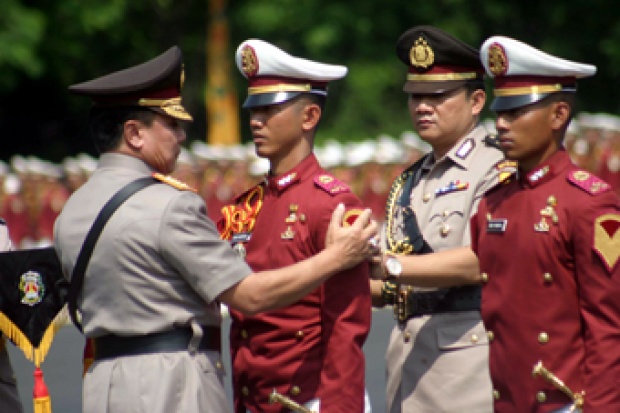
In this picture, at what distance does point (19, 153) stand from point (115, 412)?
101 ft

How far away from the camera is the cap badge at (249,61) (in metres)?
5.52

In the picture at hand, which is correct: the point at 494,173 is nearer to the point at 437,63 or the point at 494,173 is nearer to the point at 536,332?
the point at 437,63

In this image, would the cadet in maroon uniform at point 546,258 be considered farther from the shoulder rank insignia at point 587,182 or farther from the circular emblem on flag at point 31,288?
the circular emblem on flag at point 31,288

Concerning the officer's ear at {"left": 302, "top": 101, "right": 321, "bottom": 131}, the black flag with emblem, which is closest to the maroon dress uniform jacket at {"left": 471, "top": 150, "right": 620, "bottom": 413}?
the officer's ear at {"left": 302, "top": 101, "right": 321, "bottom": 131}

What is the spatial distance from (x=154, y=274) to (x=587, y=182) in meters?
1.53

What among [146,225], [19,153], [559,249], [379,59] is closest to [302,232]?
[146,225]

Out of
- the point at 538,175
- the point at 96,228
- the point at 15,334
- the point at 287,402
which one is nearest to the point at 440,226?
the point at 538,175

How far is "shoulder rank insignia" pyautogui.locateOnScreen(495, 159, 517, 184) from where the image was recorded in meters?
5.17

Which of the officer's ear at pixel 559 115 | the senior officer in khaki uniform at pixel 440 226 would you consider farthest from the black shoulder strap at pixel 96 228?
the officer's ear at pixel 559 115

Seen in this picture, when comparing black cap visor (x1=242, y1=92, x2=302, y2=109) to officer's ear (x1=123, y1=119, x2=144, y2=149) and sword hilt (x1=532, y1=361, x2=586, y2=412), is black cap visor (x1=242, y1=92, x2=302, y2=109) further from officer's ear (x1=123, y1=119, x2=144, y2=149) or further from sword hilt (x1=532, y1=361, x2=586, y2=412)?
sword hilt (x1=532, y1=361, x2=586, y2=412)

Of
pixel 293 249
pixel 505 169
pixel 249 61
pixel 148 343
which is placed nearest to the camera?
pixel 148 343

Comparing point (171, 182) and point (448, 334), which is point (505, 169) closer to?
point (448, 334)

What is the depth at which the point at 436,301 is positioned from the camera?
5711 mm

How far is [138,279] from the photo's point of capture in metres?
4.87
